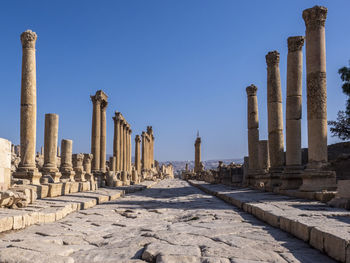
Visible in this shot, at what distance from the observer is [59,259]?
3684 mm

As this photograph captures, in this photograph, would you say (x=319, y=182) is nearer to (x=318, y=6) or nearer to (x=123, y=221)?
(x=318, y=6)

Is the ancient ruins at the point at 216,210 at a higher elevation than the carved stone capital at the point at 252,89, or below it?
below

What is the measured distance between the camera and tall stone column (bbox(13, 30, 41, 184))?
42.6 ft

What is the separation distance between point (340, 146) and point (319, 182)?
19.8 m

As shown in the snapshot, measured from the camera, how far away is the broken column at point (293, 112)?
1260cm

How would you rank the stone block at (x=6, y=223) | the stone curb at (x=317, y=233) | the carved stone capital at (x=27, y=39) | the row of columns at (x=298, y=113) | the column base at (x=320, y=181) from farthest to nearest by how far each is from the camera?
the carved stone capital at (x=27, y=39)
the row of columns at (x=298, y=113)
the column base at (x=320, y=181)
the stone block at (x=6, y=223)
the stone curb at (x=317, y=233)

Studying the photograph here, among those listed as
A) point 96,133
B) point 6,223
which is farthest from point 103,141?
point 6,223

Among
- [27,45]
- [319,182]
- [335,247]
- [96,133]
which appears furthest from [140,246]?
[96,133]

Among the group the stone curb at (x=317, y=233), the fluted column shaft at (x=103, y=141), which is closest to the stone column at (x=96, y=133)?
the fluted column shaft at (x=103, y=141)

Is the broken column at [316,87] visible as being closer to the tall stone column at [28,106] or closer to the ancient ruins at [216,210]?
the ancient ruins at [216,210]

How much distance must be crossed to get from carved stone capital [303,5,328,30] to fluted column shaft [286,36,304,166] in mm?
2348

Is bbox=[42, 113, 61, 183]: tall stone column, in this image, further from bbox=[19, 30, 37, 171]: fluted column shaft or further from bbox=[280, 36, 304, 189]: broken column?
bbox=[280, 36, 304, 189]: broken column

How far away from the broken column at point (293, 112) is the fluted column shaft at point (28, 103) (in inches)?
355

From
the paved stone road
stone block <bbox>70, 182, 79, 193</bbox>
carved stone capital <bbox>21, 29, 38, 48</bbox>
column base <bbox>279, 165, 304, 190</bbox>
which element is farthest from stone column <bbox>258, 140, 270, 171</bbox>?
the paved stone road
